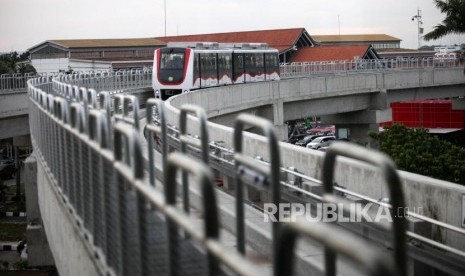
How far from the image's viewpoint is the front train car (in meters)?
35.5

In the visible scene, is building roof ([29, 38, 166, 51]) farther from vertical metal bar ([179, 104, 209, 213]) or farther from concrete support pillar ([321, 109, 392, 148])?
vertical metal bar ([179, 104, 209, 213])

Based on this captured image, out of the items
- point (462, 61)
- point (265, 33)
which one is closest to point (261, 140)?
point (462, 61)

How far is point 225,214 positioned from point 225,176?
311 centimetres

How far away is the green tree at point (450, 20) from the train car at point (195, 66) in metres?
15.7

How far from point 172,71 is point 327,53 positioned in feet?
169

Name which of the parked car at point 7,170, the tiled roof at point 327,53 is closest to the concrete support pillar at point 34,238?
the parked car at point 7,170

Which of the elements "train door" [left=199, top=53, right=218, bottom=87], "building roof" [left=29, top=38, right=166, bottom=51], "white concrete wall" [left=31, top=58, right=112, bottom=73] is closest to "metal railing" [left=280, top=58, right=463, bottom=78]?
"white concrete wall" [left=31, top=58, right=112, bottom=73]

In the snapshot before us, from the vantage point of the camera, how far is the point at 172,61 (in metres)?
36.1

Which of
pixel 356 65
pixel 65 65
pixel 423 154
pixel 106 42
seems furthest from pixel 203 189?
pixel 106 42

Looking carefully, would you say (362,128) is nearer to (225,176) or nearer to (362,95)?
(362,95)

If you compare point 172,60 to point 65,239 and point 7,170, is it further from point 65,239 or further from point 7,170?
point 7,170

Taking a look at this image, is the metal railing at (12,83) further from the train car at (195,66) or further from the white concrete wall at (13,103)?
the train car at (195,66)

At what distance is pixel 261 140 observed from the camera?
38.2ft

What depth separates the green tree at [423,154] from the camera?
2536 centimetres
